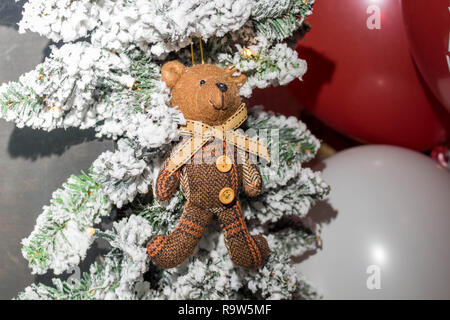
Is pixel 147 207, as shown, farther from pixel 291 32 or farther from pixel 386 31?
pixel 386 31

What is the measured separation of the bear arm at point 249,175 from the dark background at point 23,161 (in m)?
0.30

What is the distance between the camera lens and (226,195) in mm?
790

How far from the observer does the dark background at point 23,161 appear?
802mm

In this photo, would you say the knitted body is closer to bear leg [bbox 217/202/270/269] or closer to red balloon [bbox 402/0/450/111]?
bear leg [bbox 217/202/270/269]

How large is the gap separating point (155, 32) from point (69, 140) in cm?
30

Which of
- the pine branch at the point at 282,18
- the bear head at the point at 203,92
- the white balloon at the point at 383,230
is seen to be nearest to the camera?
the bear head at the point at 203,92

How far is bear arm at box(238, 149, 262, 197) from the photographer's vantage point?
32.9 inches

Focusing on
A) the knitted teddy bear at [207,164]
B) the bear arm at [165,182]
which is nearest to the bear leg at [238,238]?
the knitted teddy bear at [207,164]

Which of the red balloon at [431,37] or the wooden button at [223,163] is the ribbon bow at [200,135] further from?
the red balloon at [431,37]

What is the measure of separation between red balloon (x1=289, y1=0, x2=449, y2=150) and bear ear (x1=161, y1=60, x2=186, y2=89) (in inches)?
17.4

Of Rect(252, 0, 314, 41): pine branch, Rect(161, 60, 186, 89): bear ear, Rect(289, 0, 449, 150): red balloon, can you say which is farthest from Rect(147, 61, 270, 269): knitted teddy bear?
Rect(289, 0, 449, 150): red balloon

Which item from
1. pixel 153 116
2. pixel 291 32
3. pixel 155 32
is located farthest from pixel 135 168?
pixel 291 32

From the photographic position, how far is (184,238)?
817mm

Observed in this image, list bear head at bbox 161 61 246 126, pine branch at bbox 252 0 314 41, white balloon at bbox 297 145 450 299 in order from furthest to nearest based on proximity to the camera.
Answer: white balloon at bbox 297 145 450 299 → pine branch at bbox 252 0 314 41 → bear head at bbox 161 61 246 126
